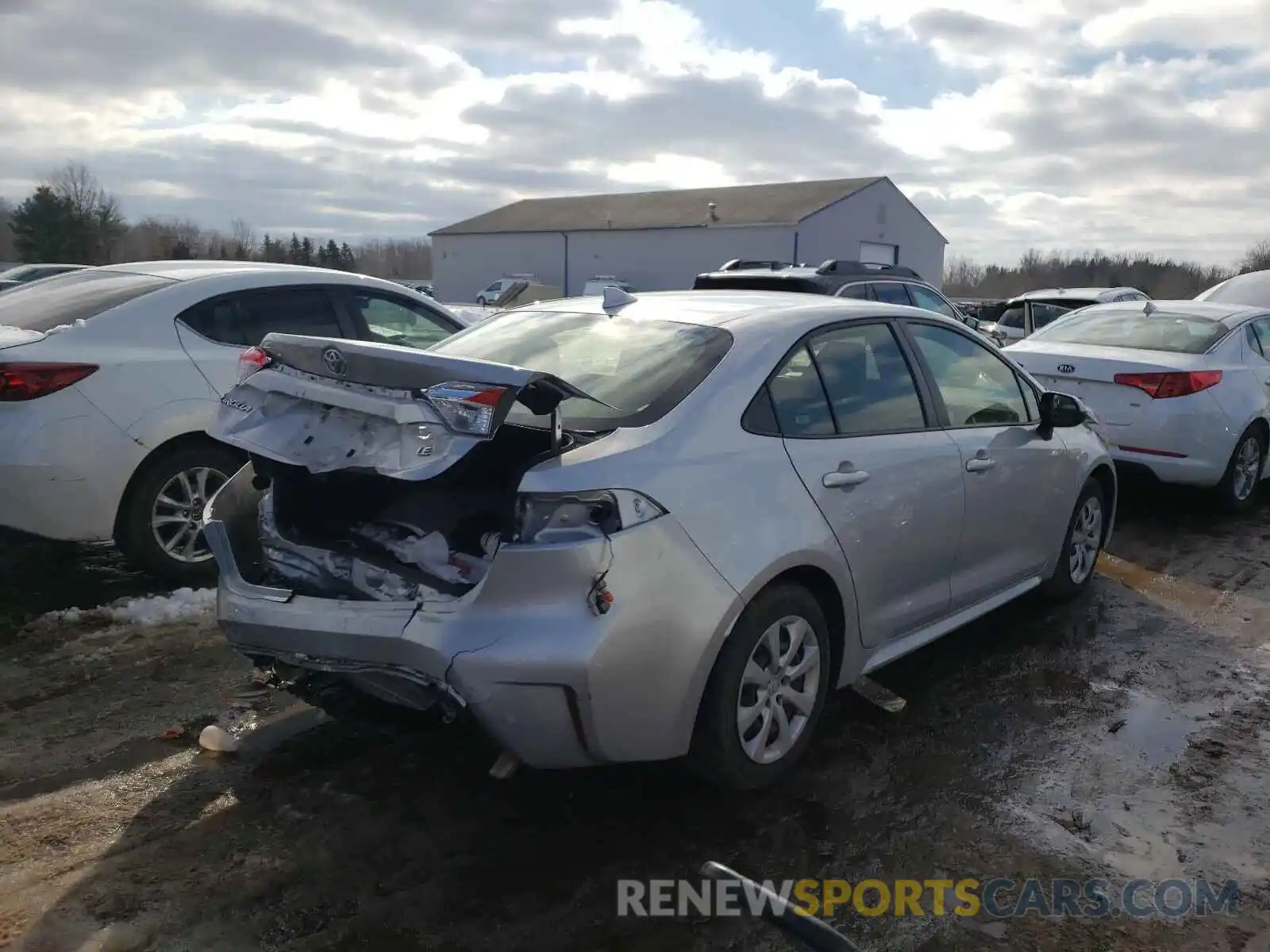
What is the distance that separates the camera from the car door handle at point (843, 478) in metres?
3.41

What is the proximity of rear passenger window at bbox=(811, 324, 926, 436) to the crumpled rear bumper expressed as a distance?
3.52 feet

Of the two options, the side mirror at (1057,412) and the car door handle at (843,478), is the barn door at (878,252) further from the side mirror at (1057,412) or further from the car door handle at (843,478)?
the car door handle at (843,478)

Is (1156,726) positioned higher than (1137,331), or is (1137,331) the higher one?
(1137,331)

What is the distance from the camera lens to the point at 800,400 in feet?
11.6

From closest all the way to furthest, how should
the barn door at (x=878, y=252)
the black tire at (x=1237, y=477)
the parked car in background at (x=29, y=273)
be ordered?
the black tire at (x=1237, y=477) < the parked car in background at (x=29, y=273) < the barn door at (x=878, y=252)

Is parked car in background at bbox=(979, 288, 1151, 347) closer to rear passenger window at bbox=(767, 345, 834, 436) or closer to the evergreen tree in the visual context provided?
rear passenger window at bbox=(767, 345, 834, 436)

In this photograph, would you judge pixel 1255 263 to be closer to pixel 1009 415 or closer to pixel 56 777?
pixel 1009 415

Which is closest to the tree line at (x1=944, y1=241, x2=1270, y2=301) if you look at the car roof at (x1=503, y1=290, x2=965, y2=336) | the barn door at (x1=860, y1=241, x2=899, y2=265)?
the barn door at (x1=860, y1=241, x2=899, y2=265)

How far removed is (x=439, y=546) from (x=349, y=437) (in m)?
0.45

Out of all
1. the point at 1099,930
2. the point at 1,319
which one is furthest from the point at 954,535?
the point at 1,319

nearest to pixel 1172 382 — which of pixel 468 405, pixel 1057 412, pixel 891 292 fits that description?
pixel 1057 412

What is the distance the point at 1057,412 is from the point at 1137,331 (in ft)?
12.1

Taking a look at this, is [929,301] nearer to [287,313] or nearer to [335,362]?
[287,313]

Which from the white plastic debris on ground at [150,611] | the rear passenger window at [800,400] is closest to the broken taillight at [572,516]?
the rear passenger window at [800,400]
